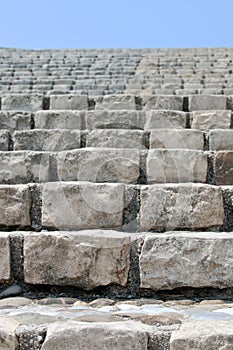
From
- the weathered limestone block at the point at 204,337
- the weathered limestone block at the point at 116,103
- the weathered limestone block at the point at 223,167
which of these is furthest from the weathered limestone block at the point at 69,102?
the weathered limestone block at the point at 204,337

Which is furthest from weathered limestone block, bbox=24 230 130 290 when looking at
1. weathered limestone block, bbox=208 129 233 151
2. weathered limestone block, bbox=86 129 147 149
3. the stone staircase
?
weathered limestone block, bbox=208 129 233 151

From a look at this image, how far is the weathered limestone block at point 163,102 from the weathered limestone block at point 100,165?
1.02 m

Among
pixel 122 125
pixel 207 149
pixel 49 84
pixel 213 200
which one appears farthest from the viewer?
pixel 49 84

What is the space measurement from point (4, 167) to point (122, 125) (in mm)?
886

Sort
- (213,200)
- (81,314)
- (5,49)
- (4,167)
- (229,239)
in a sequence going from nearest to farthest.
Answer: (81,314) → (229,239) → (213,200) → (4,167) → (5,49)

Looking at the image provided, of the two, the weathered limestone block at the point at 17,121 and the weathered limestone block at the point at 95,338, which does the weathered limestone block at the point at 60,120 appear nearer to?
the weathered limestone block at the point at 17,121

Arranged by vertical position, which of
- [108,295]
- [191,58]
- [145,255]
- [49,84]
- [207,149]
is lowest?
[108,295]

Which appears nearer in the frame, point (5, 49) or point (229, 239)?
point (229, 239)

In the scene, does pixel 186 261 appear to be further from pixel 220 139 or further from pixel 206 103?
pixel 206 103

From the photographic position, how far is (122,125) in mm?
3652

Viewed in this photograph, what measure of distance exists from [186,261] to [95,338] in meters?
0.68

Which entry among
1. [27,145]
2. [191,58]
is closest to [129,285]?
[27,145]

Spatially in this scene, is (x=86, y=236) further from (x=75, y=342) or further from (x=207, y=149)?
(x=207, y=149)

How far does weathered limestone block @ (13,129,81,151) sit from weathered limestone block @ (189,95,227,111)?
1007mm
